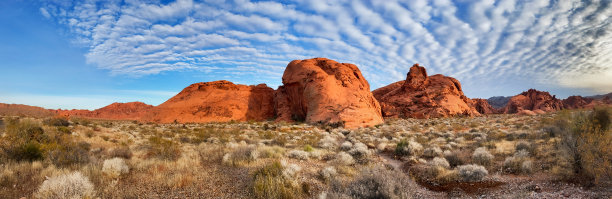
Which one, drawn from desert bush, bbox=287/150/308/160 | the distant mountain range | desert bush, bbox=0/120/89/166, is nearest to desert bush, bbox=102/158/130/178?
desert bush, bbox=0/120/89/166

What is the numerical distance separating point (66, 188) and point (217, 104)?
37.8 metres

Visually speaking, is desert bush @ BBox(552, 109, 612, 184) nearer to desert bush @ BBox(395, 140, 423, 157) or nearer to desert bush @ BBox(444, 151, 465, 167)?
desert bush @ BBox(444, 151, 465, 167)

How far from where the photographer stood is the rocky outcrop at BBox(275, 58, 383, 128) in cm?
2571

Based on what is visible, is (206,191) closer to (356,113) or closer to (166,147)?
(166,147)

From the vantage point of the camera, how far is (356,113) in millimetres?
25641

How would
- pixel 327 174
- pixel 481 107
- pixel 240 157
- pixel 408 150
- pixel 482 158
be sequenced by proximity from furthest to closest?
pixel 481 107
pixel 408 150
pixel 482 158
pixel 240 157
pixel 327 174

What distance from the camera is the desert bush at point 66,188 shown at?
3785mm

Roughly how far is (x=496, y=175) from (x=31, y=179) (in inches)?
414

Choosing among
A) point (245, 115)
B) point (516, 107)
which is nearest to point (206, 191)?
point (245, 115)

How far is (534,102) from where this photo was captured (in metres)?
65.6

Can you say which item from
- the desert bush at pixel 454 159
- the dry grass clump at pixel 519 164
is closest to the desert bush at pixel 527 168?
the dry grass clump at pixel 519 164

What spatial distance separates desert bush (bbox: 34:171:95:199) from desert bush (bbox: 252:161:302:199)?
2723 mm

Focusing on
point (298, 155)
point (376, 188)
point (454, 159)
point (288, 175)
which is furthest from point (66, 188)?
point (454, 159)

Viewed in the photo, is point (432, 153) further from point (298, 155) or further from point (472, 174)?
point (298, 155)
